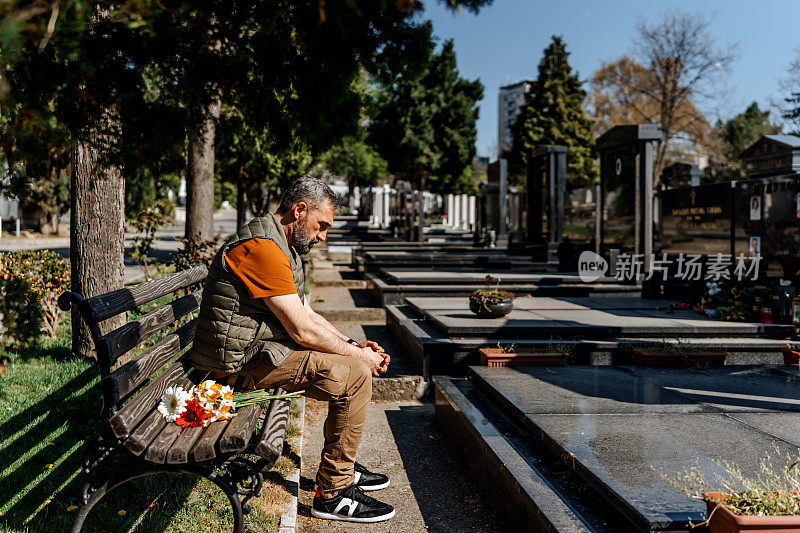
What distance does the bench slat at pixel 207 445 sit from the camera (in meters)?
2.78

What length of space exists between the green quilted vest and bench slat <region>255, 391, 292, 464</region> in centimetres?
31

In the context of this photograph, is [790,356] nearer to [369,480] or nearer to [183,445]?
[369,480]

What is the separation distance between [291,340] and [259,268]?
0.50 meters

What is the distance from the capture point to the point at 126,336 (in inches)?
128

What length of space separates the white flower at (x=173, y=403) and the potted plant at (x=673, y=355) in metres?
4.47

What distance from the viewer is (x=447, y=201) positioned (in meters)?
38.4

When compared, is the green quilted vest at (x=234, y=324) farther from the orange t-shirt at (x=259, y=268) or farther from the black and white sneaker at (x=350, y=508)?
the black and white sneaker at (x=350, y=508)

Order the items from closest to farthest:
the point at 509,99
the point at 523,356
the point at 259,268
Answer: the point at 259,268
the point at 523,356
the point at 509,99

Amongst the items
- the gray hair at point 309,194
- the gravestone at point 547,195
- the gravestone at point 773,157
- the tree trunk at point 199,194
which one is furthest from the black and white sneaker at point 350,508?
the gravestone at point 773,157

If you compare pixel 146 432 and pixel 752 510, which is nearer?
pixel 752 510

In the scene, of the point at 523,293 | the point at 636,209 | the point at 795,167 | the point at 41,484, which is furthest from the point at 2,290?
the point at 795,167

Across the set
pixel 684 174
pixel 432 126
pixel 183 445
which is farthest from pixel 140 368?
pixel 432 126

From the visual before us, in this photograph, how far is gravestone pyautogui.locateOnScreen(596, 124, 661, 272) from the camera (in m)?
11.2

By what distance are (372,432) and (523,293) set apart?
225 inches
